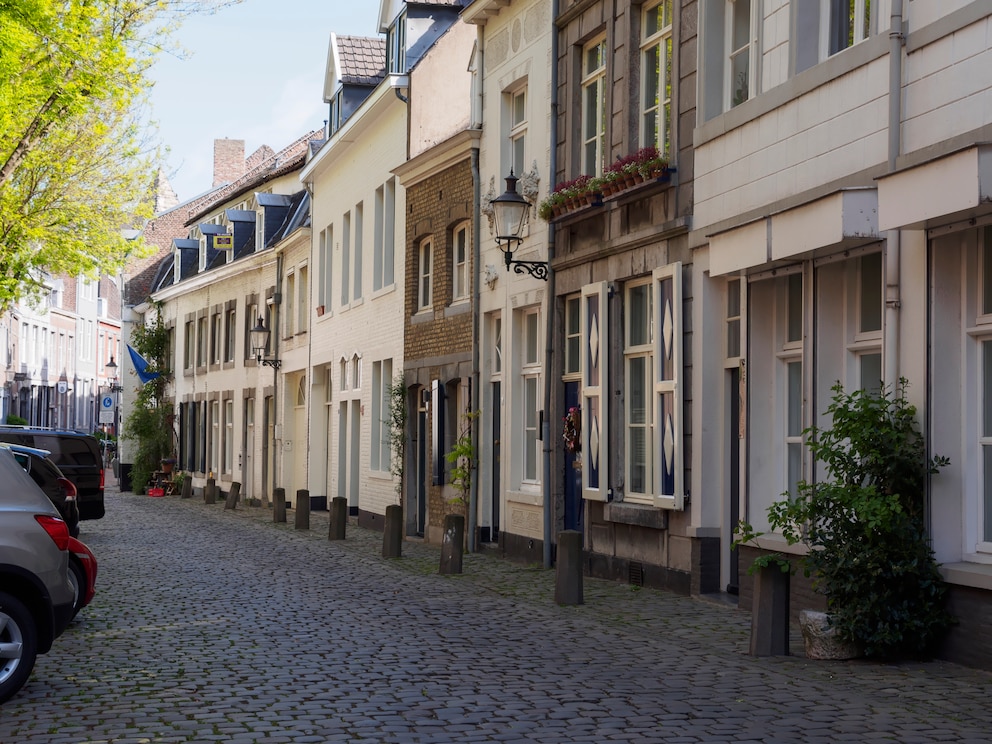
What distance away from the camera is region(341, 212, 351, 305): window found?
29.4 m

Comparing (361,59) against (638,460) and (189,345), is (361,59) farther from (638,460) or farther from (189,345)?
(638,460)

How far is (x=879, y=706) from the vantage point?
811 cm

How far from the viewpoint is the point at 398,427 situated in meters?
24.1

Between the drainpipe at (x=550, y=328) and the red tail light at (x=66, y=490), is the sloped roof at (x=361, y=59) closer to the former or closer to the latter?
the drainpipe at (x=550, y=328)

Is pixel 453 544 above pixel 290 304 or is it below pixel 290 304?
below

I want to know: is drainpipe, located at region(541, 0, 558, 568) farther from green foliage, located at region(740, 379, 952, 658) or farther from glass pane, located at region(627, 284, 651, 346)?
green foliage, located at region(740, 379, 952, 658)

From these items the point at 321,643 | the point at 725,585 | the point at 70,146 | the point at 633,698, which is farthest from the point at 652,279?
the point at 70,146

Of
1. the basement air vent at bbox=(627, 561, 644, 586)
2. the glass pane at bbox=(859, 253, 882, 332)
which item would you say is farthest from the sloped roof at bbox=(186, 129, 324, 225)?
the glass pane at bbox=(859, 253, 882, 332)

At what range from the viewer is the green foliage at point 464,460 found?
20.5m

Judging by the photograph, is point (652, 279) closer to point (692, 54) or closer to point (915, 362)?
point (692, 54)

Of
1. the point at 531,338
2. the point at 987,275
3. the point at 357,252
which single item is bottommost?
the point at 987,275

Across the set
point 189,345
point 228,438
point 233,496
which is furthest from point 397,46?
point 189,345

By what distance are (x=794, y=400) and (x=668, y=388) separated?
6.89 ft

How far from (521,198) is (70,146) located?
50.0 ft
